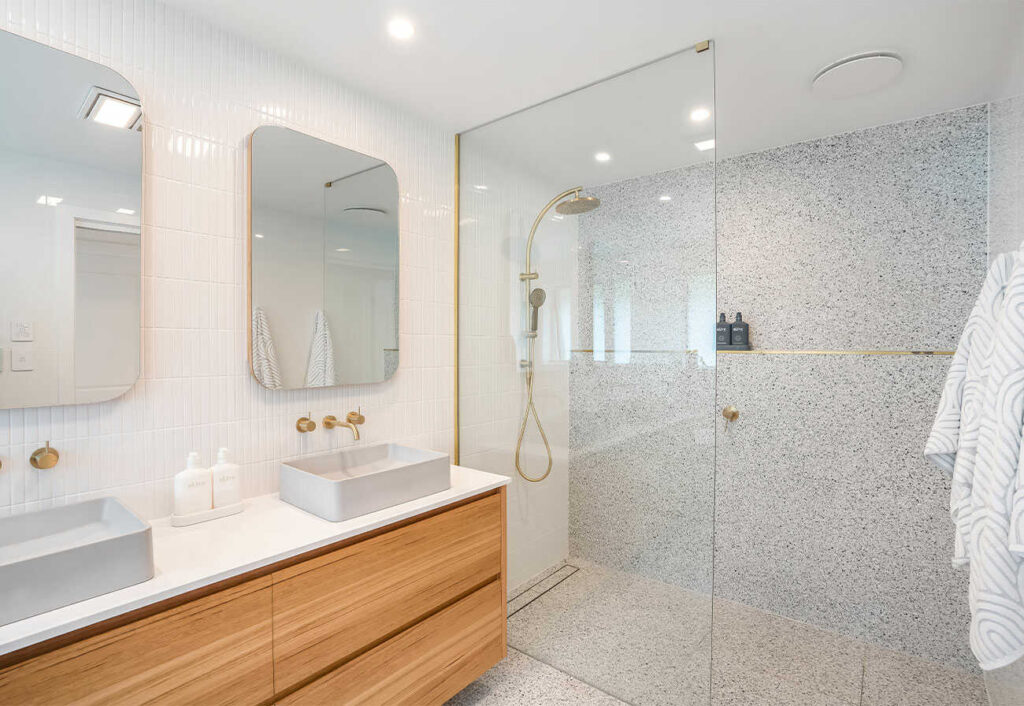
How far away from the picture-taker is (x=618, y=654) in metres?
1.98

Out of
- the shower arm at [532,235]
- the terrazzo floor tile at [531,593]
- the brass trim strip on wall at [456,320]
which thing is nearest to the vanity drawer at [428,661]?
the terrazzo floor tile at [531,593]

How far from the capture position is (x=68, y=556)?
0.98 meters

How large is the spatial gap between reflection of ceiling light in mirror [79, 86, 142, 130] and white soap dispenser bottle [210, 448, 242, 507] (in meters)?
1.02

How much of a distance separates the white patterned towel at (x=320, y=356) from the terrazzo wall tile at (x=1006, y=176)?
2.41 metres

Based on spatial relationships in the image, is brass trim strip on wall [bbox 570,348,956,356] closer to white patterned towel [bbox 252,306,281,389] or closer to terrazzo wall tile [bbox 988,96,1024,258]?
terrazzo wall tile [bbox 988,96,1024,258]

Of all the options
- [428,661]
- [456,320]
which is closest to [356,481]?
[428,661]

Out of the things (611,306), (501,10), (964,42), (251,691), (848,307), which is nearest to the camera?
(251,691)

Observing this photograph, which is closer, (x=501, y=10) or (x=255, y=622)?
(x=255, y=622)

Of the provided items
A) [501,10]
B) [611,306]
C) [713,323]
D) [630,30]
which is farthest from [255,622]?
[630,30]

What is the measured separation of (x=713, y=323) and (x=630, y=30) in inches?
41.1

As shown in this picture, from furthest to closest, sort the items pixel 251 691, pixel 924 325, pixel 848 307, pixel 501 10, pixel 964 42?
pixel 848 307
pixel 924 325
pixel 964 42
pixel 501 10
pixel 251 691

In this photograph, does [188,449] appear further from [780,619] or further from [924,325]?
[924,325]

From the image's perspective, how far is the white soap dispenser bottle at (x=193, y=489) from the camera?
4.77 feet

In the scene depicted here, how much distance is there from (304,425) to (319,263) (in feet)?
2.07
